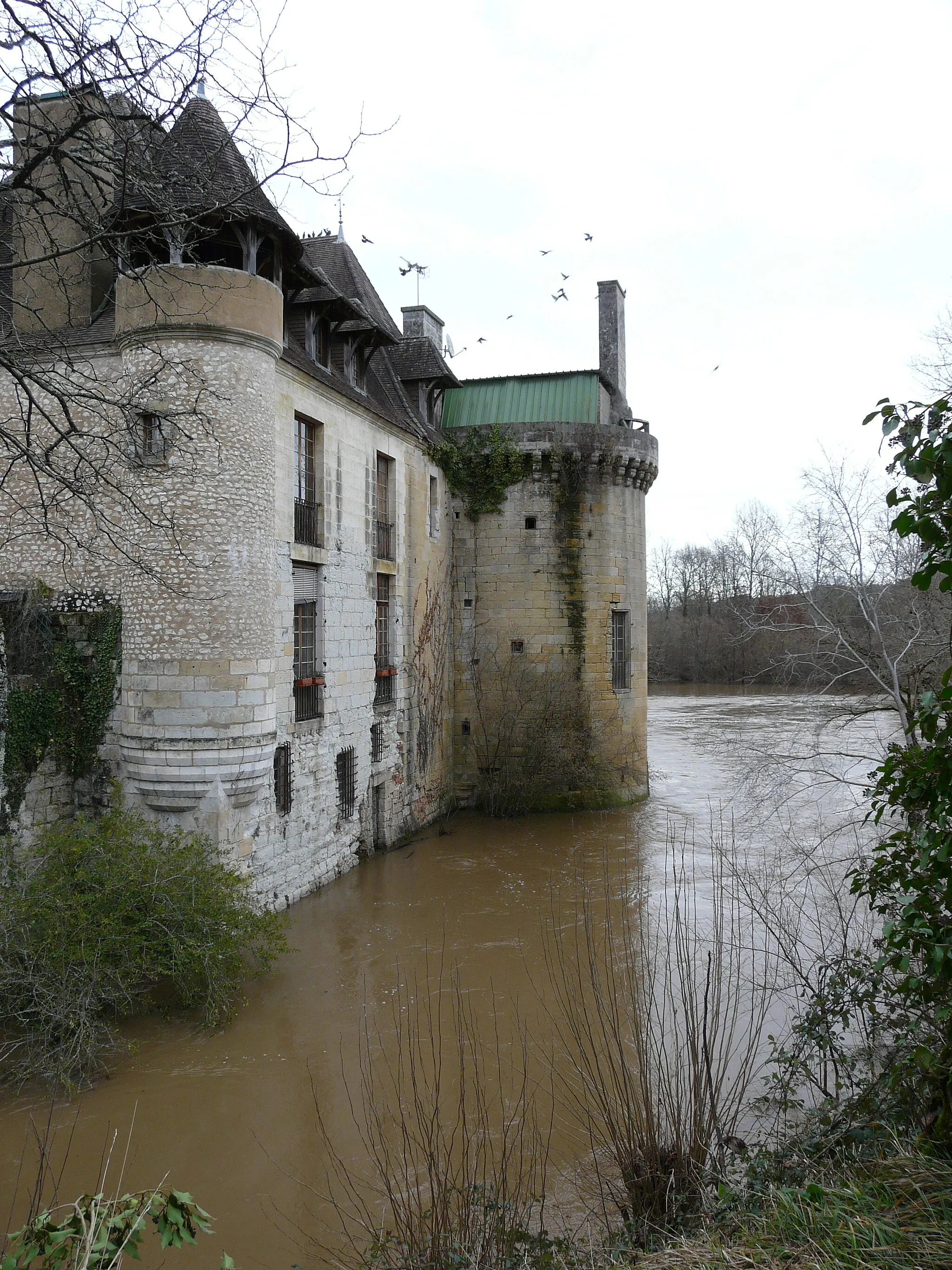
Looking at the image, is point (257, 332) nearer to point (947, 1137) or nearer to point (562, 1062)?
point (562, 1062)

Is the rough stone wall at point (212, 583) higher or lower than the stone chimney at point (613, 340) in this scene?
lower

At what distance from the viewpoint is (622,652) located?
749 inches

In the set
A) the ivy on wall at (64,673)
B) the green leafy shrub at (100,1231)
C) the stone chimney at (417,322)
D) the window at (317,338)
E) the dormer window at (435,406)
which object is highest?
the stone chimney at (417,322)

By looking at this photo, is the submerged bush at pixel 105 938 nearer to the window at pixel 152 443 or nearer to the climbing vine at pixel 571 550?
the window at pixel 152 443

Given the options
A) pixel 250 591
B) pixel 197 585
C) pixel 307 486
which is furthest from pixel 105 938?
pixel 307 486

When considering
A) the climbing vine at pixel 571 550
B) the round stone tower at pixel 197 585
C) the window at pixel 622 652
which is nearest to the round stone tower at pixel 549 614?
the climbing vine at pixel 571 550

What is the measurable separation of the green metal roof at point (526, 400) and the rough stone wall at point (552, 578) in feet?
2.83

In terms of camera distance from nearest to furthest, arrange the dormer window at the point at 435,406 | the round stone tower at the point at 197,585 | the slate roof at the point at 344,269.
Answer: the round stone tower at the point at 197,585 < the slate roof at the point at 344,269 < the dormer window at the point at 435,406

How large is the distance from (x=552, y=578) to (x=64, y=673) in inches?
410

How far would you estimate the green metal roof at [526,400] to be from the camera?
1864cm

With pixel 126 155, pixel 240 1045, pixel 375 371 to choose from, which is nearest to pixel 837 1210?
pixel 126 155

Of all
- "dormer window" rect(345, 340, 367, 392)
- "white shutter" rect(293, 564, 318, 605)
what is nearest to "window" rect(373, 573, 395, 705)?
"white shutter" rect(293, 564, 318, 605)

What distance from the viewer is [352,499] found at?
13461mm

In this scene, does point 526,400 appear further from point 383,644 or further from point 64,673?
point 64,673
